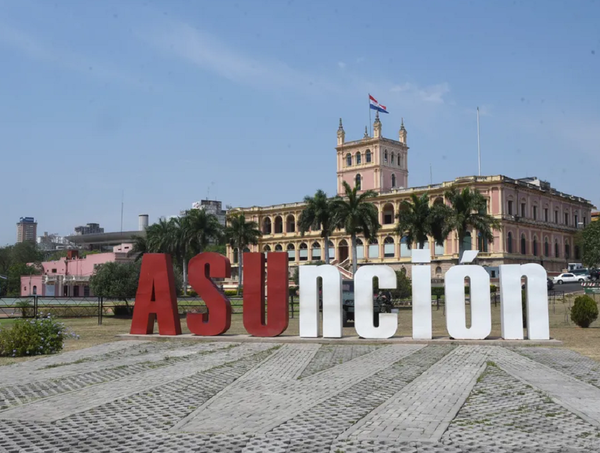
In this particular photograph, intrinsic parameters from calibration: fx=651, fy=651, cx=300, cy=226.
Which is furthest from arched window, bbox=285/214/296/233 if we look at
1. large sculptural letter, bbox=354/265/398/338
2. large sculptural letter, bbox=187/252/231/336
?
large sculptural letter, bbox=354/265/398/338

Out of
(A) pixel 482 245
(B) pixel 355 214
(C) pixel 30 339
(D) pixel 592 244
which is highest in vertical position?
(B) pixel 355 214

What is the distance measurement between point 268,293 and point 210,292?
1.57 meters

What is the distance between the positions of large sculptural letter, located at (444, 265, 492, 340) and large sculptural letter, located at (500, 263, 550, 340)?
516 mm

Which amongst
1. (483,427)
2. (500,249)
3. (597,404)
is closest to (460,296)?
(597,404)

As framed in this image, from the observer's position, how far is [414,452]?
612cm

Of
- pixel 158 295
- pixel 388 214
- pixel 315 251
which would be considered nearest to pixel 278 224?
pixel 315 251

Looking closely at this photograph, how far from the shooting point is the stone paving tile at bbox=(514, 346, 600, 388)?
1066 cm

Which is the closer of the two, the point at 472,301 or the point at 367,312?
the point at 472,301

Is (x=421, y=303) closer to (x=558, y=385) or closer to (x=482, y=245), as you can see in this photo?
(x=558, y=385)

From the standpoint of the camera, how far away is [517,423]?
285 inches

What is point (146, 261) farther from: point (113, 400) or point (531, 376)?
point (531, 376)

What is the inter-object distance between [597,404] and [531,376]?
7.56 feet

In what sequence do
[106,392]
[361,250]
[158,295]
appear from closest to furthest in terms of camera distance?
[106,392]
[158,295]
[361,250]

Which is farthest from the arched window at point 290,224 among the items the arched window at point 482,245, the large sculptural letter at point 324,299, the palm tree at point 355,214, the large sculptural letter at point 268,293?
the large sculptural letter at point 324,299
